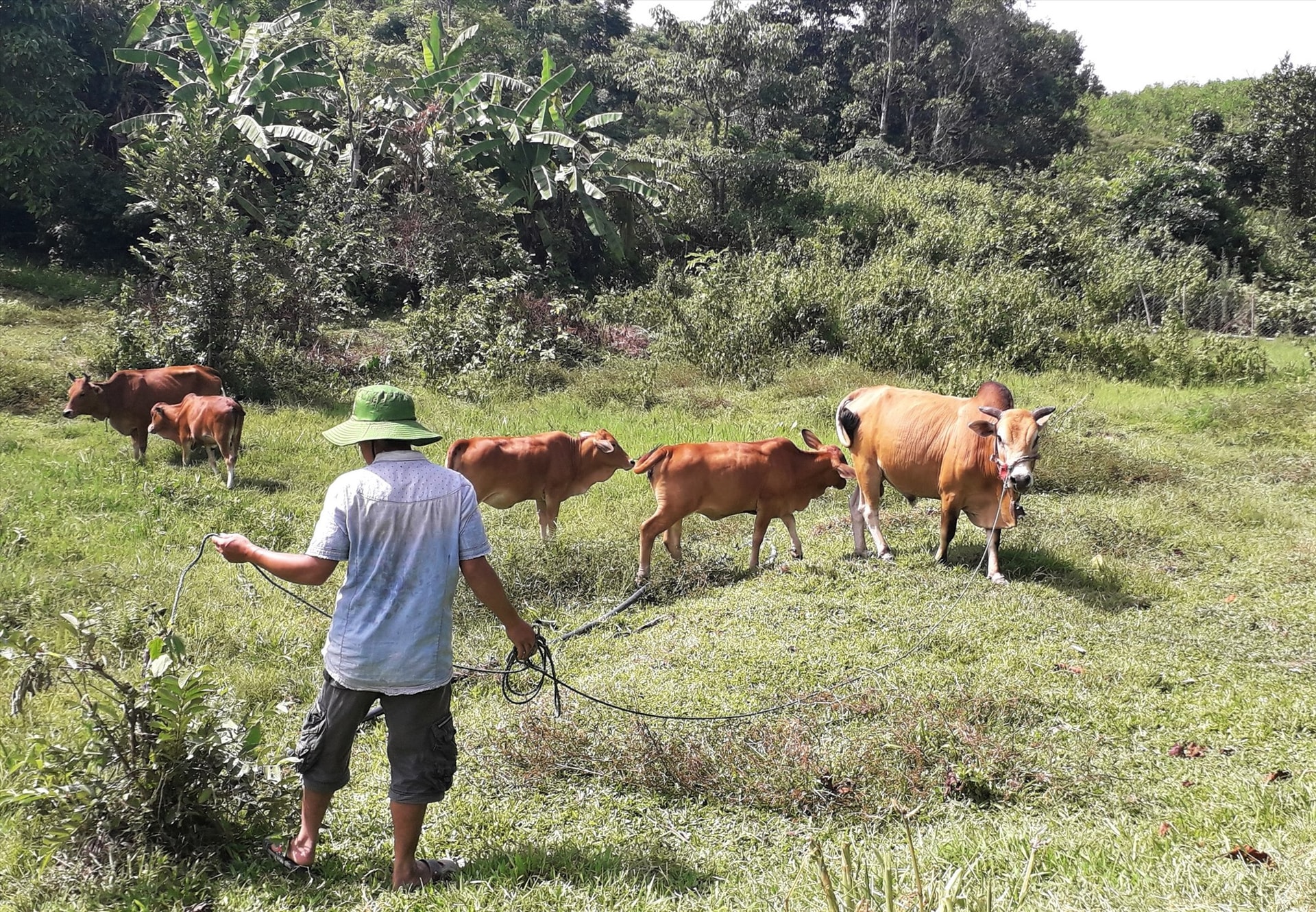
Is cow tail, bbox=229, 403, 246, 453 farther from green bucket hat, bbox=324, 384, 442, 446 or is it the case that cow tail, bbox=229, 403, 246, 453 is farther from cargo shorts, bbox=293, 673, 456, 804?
cargo shorts, bbox=293, 673, 456, 804

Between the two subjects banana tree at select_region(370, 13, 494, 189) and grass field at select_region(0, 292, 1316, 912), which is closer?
grass field at select_region(0, 292, 1316, 912)

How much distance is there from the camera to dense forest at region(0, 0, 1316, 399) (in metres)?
14.8

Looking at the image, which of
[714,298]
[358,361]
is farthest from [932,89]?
[358,361]

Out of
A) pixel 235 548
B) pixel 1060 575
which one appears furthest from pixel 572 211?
pixel 235 548

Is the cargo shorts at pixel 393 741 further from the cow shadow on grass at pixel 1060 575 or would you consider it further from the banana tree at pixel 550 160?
the banana tree at pixel 550 160

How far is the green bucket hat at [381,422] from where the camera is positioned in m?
3.34

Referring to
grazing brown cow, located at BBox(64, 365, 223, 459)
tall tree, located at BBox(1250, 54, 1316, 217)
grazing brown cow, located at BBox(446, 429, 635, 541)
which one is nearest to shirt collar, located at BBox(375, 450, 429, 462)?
grazing brown cow, located at BBox(446, 429, 635, 541)

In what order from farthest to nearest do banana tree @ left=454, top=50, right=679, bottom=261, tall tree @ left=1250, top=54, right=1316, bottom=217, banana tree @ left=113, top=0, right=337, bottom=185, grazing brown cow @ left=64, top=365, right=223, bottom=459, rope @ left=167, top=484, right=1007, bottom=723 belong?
tall tree @ left=1250, top=54, right=1316, bottom=217 → banana tree @ left=454, top=50, right=679, bottom=261 → banana tree @ left=113, top=0, right=337, bottom=185 → grazing brown cow @ left=64, top=365, right=223, bottom=459 → rope @ left=167, top=484, right=1007, bottom=723

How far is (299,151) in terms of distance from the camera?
68.6ft

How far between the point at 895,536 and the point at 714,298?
964 cm

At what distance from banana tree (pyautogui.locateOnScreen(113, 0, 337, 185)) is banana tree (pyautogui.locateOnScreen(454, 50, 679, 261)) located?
3.40 metres

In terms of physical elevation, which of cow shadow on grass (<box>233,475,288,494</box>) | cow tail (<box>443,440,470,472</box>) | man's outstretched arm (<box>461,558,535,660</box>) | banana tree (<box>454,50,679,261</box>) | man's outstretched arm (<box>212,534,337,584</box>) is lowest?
cow shadow on grass (<box>233,475,288,494</box>)

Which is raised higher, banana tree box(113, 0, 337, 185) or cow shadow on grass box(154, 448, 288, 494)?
banana tree box(113, 0, 337, 185)

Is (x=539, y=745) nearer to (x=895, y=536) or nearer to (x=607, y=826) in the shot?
(x=607, y=826)
